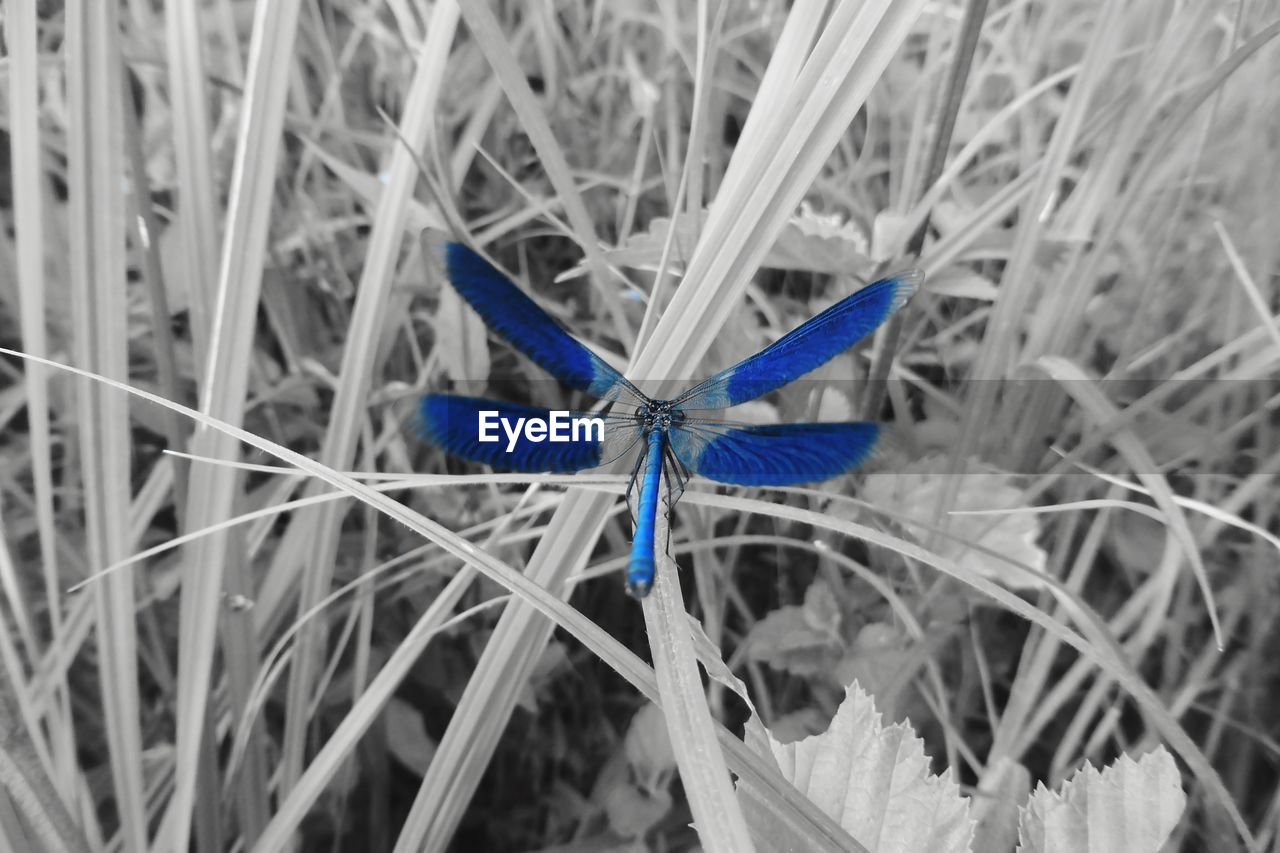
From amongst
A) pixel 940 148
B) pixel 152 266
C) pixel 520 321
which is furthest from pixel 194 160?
pixel 940 148

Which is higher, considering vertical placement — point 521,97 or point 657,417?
point 521,97

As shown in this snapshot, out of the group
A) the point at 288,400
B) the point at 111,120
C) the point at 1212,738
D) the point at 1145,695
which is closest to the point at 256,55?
the point at 111,120

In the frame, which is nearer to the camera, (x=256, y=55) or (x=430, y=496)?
(x=256, y=55)

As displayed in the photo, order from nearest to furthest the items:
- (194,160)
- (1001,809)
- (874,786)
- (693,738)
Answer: (693,738) < (874,786) < (1001,809) < (194,160)

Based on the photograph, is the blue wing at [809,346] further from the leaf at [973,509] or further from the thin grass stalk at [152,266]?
the thin grass stalk at [152,266]

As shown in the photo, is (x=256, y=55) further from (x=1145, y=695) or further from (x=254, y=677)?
(x=1145, y=695)

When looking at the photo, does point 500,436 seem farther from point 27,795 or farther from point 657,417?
point 27,795

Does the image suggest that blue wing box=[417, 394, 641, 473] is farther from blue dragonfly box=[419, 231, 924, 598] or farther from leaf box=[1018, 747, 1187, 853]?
leaf box=[1018, 747, 1187, 853]
